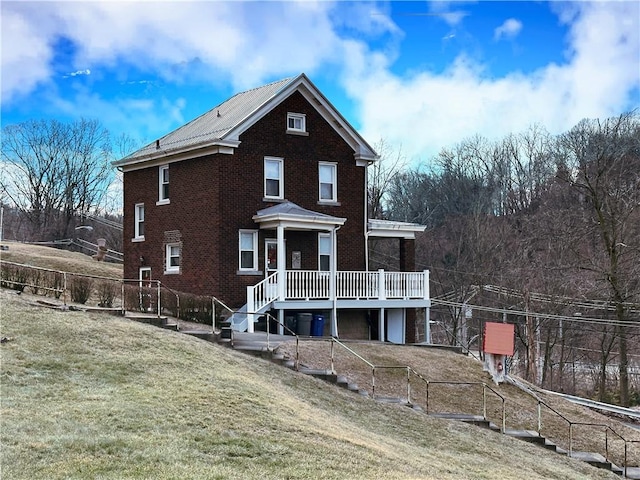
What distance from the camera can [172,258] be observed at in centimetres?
2981

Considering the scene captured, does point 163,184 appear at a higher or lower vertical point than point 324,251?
higher

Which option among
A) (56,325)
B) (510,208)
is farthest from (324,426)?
(510,208)

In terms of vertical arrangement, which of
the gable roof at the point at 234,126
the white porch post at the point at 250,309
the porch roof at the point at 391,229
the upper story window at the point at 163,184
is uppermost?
the gable roof at the point at 234,126

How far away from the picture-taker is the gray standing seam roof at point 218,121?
28188 millimetres

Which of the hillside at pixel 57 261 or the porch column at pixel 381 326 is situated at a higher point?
the hillside at pixel 57 261

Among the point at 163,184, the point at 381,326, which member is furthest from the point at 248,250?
the point at 381,326

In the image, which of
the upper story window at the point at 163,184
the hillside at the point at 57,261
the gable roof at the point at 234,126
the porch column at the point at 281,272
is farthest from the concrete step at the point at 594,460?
the hillside at the point at 57,261

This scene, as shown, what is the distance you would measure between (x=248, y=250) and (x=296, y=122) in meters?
5.26

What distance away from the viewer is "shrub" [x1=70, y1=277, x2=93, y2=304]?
20.8 m

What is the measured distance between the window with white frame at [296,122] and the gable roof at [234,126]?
705 millimetres

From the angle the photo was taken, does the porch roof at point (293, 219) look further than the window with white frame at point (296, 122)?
No

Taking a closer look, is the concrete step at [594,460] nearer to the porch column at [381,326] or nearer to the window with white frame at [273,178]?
the porch column at [381,326]

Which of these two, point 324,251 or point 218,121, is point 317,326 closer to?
point 324,251

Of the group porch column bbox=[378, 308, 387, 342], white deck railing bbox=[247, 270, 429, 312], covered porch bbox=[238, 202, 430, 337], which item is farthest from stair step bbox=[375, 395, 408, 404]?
porch column bbox=[378, 308, 387, 342]
